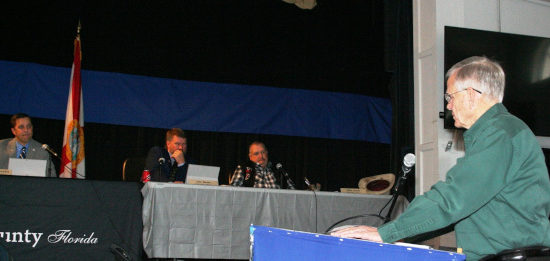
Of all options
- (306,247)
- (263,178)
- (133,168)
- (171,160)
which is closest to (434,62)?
(263,178)

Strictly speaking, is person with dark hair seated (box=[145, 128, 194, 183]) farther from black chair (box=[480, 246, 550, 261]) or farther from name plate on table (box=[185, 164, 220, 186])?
black chair (box=[480, 246, 550, 261])

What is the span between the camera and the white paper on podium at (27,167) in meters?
4.56

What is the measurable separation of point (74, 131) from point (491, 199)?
5.36m

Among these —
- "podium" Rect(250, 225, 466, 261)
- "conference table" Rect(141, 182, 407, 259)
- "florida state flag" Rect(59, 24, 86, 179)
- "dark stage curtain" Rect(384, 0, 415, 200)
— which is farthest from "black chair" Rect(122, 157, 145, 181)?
"podium" Rect(250, 225, 466, 261)

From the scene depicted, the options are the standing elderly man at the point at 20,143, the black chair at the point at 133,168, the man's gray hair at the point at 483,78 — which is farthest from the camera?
the black chair at the point at 133,168

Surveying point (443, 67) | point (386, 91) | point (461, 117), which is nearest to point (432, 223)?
point (461, 117)

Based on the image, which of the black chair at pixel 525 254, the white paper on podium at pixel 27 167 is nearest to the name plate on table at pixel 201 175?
the white paper on podium at pixel 27 167

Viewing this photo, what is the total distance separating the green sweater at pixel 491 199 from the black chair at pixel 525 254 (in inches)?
2.9

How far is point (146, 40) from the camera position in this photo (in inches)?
287

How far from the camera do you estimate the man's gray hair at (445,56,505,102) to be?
1.78 m

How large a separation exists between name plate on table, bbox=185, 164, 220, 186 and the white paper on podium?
46.6 inches

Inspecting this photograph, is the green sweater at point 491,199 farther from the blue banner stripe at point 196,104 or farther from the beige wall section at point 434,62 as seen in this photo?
the blue banner stripe at point 196,104

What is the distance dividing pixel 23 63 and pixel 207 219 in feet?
12.3

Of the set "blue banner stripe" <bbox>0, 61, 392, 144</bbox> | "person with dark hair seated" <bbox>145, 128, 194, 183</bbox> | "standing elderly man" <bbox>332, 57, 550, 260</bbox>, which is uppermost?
"blue banner stripe" <bbox>0, 61, 392, 144</bbox>
